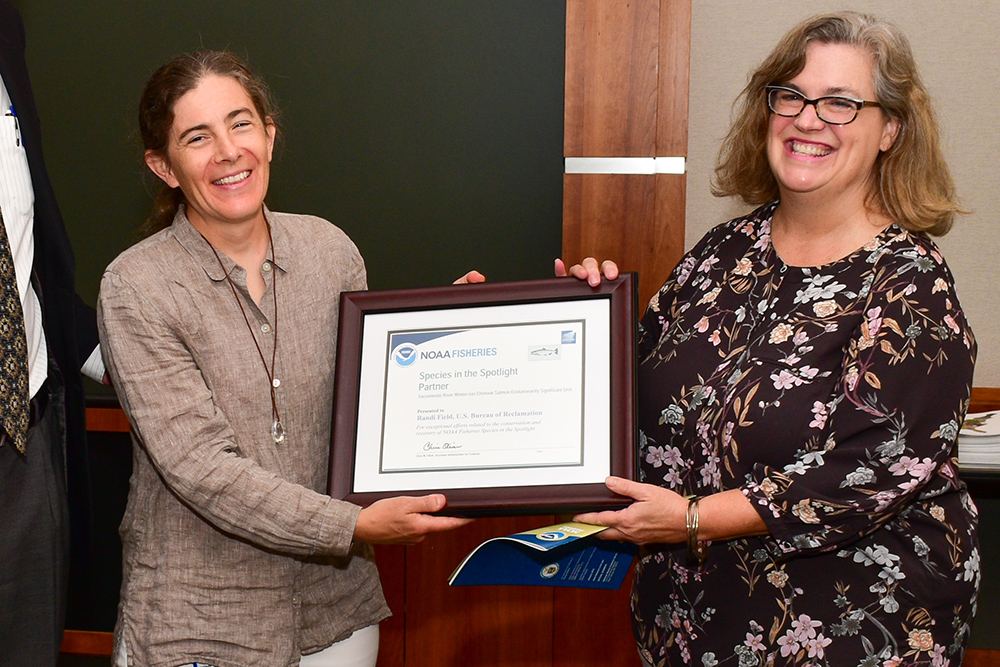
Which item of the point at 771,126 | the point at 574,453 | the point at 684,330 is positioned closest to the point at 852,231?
the point at 771,126

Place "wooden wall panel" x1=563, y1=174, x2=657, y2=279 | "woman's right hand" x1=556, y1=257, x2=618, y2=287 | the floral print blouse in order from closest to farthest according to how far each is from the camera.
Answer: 1. the floral print blouse
2. "woman's right hand" x1=556, y1=257, x2=618, y2=287
3. "wooden wall panel" x1=563, y1=174, x2=657, y2=279

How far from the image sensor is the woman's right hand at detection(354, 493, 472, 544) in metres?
1.55

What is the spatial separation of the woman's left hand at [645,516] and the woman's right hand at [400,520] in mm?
267

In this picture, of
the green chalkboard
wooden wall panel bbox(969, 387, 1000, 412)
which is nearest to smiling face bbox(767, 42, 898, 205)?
the green chalkboard

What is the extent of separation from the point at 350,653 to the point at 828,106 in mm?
1427

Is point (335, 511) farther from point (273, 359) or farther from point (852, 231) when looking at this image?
point (852, 231)

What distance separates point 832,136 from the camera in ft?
5.14

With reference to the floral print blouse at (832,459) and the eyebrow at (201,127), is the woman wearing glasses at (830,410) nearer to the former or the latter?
the floral print blouse at (832,459)

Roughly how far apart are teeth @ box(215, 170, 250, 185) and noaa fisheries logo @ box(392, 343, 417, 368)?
1.46ft

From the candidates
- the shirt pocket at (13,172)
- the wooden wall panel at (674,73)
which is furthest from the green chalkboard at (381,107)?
the shirt pocket at (13,172)

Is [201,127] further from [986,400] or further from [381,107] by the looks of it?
[986,400]

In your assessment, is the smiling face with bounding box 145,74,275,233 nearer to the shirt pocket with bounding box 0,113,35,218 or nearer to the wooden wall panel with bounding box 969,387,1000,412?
the shirt pocket with bounding box 0,113,35,218

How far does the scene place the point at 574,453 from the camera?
1.57 metres

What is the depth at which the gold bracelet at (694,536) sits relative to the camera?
5.06 ft
